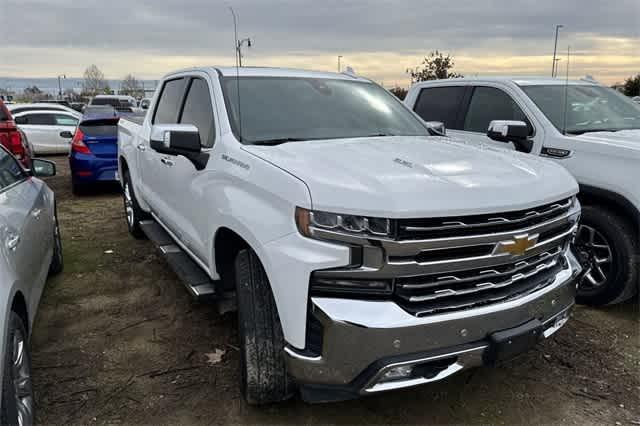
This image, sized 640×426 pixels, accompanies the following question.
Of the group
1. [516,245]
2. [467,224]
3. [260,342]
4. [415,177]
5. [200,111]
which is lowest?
[260,342]

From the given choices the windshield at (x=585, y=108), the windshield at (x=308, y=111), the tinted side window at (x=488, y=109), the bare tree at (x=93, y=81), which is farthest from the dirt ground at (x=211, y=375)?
the bare tree at (x=93, y=81)

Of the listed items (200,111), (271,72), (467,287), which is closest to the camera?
(467,287)

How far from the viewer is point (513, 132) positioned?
4480 mm

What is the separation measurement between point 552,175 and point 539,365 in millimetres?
1349

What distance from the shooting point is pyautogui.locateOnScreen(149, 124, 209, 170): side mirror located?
10.2 feet

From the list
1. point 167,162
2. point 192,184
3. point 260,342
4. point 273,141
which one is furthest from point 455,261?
point 167,162

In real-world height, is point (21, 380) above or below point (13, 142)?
below

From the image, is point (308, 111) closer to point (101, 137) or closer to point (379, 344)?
point (379, 344)

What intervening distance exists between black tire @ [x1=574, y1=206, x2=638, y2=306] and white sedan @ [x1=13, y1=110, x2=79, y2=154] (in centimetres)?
1258

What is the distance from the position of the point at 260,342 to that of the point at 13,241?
146 cm

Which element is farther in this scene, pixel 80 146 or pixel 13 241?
pixel 80 146

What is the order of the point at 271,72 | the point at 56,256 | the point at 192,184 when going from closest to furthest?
1. the point at 192,184
2. the point at 271,72
3. the point at 56,256

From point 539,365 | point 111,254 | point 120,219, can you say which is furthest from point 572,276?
point 120,219

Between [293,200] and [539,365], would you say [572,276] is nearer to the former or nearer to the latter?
[539,365]
